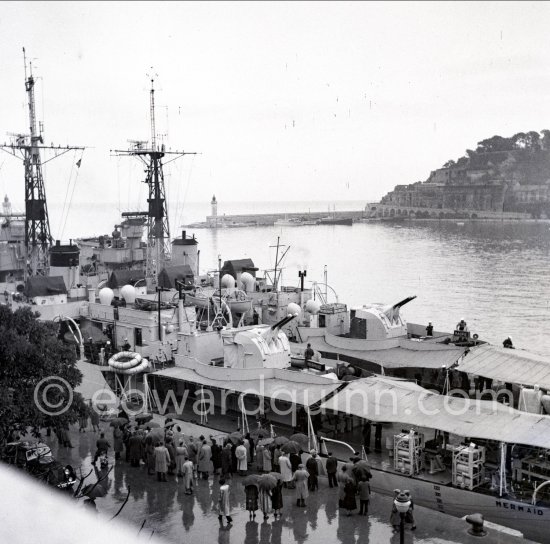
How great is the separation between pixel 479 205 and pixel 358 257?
3518 centimetres

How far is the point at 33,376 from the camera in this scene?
11.7m

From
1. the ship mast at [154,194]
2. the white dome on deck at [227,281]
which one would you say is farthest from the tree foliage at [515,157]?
the white dome on deck at [227,281]

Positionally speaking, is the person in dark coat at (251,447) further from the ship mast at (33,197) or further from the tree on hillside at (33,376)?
the ship mast at (33,197)

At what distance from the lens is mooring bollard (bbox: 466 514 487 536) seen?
9445mm

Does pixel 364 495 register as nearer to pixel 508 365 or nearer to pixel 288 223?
pixel 508 365

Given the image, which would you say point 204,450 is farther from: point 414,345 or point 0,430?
point 414,345

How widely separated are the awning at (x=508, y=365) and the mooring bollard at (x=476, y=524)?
4.86 m

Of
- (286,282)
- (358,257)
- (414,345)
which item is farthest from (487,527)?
(358,257)

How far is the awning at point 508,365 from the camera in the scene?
14.2 metres

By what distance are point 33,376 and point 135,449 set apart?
2339mm

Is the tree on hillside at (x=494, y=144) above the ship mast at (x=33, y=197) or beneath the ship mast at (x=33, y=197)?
above

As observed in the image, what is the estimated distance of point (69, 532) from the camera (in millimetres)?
1907

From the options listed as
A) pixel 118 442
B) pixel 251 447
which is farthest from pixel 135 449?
pixel 251 447

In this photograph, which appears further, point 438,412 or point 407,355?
point 407,355
